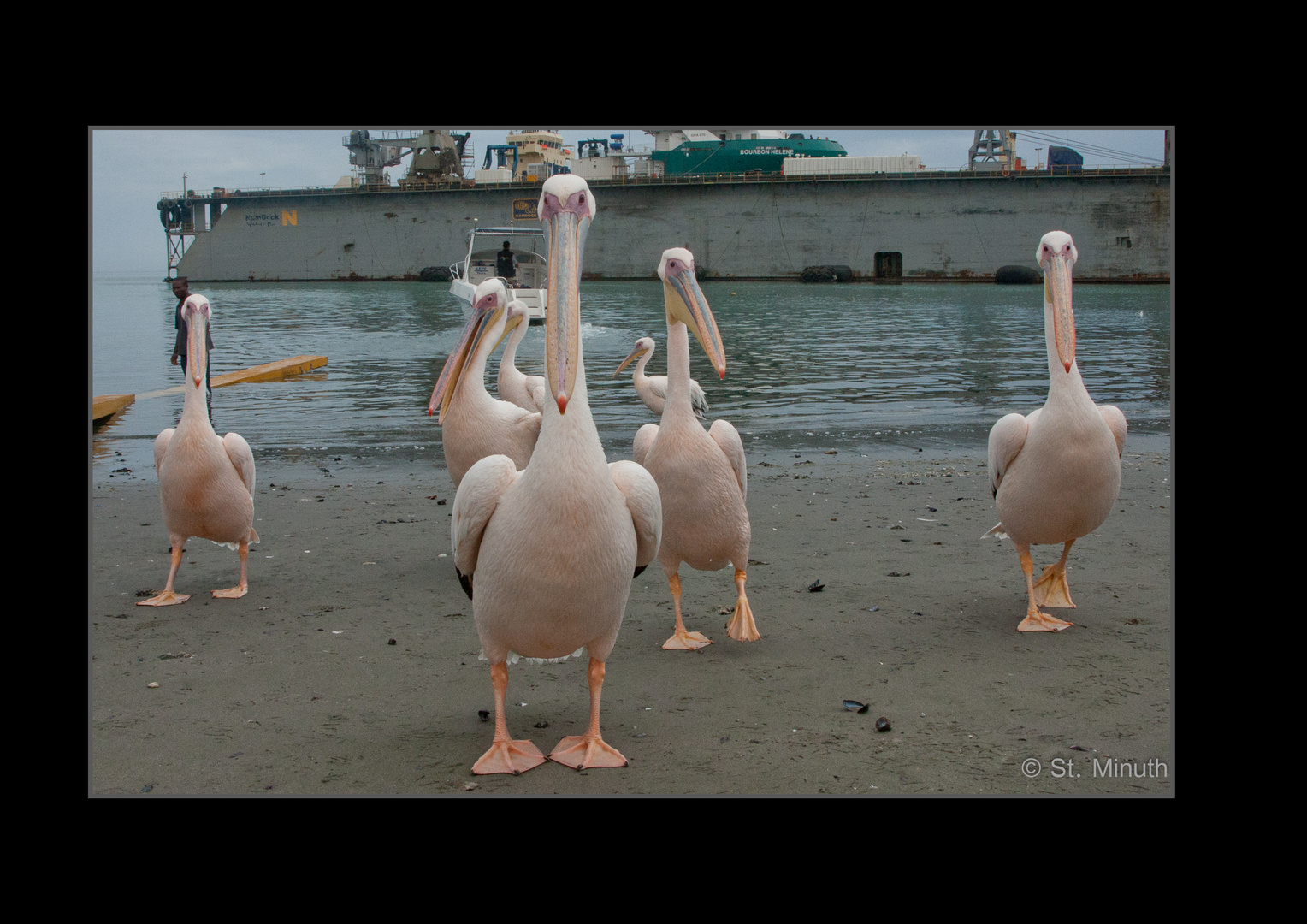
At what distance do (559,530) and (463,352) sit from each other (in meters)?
1.82

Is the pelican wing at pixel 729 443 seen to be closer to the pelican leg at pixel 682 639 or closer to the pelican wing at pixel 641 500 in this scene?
the pelican leg at pixel 682 639

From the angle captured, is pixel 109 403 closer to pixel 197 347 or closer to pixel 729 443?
pixel 197 347

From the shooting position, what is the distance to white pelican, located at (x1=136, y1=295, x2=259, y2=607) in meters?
5.27

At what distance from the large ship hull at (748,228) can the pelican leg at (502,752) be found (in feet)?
6.66

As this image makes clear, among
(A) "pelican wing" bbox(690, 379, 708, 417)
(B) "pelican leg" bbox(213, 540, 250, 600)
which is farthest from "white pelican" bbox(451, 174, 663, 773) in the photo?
(A) "pelican wing" bbox(690, 379, 708, 417)

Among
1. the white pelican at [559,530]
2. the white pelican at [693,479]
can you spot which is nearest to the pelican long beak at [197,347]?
the white pelican at [693,479]

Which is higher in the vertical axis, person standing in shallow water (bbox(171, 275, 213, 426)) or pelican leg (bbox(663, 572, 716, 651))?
person standing in shallow water (bbox(171, 275, 213, 426))

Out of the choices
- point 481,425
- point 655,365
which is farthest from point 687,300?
point 655,365

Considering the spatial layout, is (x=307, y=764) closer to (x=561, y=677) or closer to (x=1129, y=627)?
(x=561, y=677)

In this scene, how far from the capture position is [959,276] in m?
31.8

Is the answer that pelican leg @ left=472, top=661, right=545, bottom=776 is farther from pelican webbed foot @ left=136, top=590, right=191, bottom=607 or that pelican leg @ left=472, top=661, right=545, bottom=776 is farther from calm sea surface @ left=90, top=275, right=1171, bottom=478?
pelican webbed foot @ left=136, top=590, right=191, bottom=607

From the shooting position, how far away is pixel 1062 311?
14.4 ft

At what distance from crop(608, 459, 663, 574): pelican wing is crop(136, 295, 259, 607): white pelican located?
9.55 ft

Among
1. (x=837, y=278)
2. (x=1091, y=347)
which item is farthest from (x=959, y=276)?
(x=1091, y=347)
